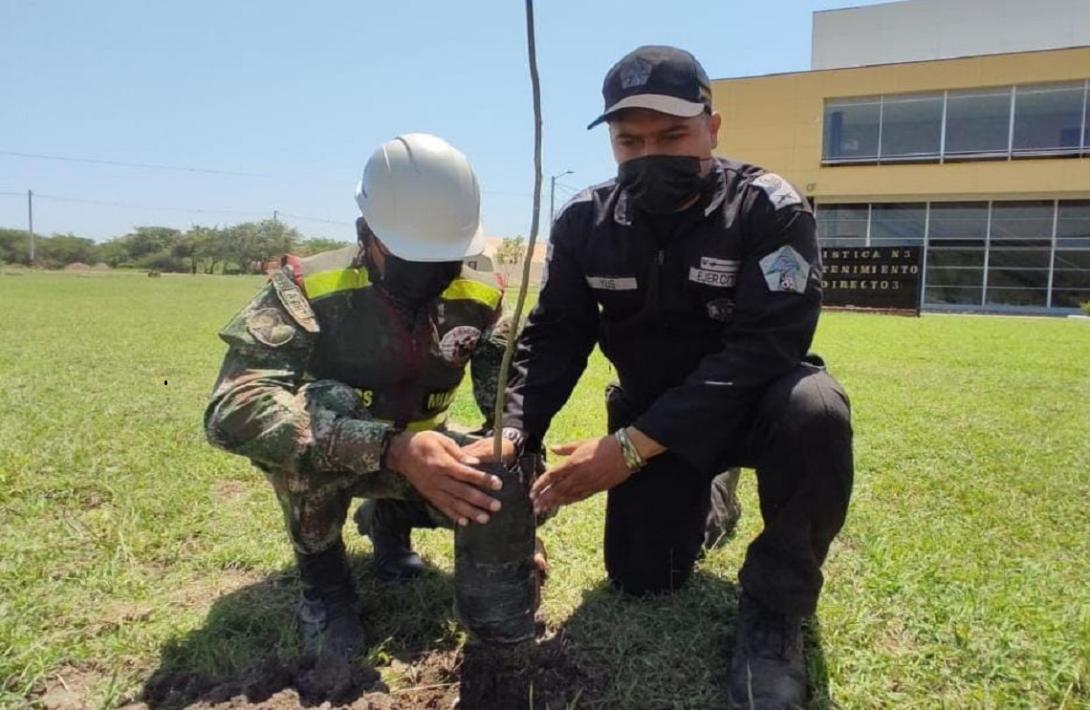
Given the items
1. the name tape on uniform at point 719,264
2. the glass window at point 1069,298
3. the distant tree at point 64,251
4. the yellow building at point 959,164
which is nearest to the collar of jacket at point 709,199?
the name tape on uniform at point 719,264

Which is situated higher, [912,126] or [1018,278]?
[912,126]

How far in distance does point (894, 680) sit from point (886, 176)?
74.9 feet

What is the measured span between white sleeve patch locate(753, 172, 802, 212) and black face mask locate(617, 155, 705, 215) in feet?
0.56

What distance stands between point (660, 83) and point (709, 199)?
14.3 inches

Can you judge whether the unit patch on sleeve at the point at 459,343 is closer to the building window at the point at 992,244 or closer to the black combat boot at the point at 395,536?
the black combat boot at the point at 395,536

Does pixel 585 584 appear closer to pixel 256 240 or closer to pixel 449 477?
pixel 449 477

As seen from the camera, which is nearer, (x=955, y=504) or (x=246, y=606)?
(x=246, y=606)

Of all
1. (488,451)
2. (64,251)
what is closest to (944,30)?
(488,451)

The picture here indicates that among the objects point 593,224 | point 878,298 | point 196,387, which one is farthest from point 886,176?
point 593,224

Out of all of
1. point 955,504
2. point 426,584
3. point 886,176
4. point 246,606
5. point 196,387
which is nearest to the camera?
point 246,606

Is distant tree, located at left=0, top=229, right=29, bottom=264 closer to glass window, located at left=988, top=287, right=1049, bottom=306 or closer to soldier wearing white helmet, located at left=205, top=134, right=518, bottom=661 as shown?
glass window, located at left=988, top=287, right=1049, bottom=306

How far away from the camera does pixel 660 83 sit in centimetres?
209

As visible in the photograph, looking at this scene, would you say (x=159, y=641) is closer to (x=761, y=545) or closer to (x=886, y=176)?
(x=761, y=545)

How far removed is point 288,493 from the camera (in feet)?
7.06
